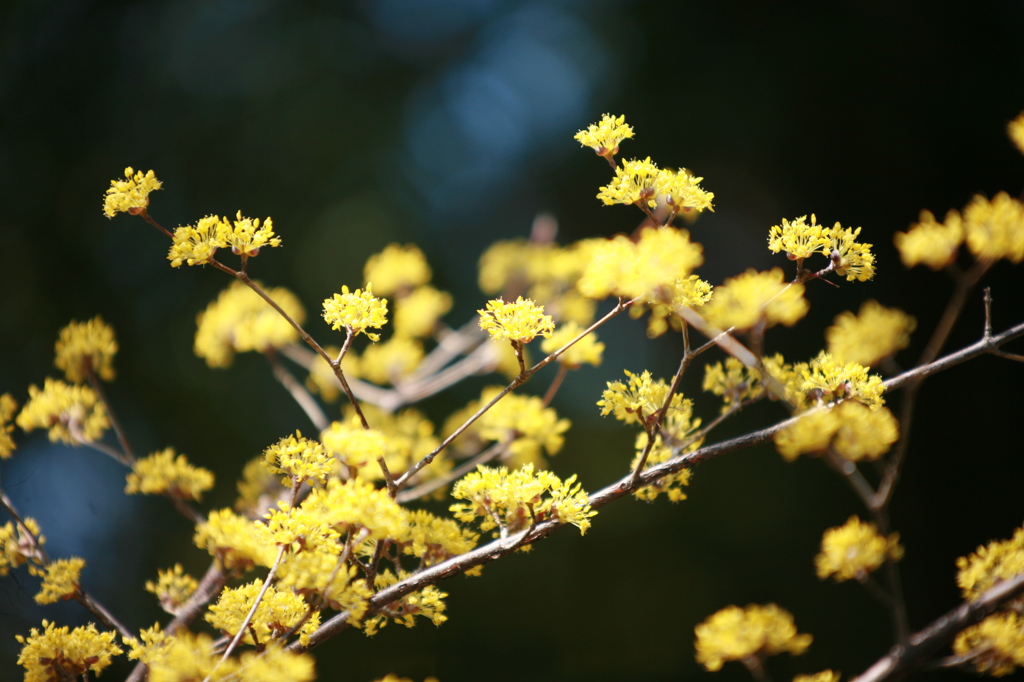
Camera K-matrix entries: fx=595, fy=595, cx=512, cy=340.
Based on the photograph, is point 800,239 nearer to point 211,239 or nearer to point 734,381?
point 734,381

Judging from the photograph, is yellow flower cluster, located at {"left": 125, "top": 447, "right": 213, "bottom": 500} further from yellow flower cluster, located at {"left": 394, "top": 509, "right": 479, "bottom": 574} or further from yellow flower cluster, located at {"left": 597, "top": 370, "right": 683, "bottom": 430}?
yellow flower cluster, located at {"left": 597, "top": 370, "right": 683, "bottom": 430}

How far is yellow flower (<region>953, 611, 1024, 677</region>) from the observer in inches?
12.9

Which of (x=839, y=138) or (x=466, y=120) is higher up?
(x=466, y=120)

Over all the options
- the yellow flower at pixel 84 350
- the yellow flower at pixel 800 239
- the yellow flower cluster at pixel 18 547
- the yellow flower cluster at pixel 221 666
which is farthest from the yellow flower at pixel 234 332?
the yellow flower at pixel 800 239

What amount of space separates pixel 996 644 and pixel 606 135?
14.3 inches

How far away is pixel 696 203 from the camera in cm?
33

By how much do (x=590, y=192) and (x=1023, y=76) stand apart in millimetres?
733

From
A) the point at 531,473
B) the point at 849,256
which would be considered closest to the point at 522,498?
the point at 531,473

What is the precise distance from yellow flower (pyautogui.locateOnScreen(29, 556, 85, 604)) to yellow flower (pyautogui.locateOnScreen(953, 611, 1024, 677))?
1.72 ft

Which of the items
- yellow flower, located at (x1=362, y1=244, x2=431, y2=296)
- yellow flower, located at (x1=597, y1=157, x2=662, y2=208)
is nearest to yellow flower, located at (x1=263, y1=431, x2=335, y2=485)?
yellow flower, located at (x1=597, y1=157, x2=662, y2=208)

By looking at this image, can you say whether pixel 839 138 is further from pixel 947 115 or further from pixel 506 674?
pixel 506 674

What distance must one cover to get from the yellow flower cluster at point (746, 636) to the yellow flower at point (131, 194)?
394 millimetres

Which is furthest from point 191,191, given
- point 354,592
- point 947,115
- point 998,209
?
point 947,115

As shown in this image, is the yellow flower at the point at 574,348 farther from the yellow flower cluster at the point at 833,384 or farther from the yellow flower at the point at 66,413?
the yellow flower at the point at 66,413
